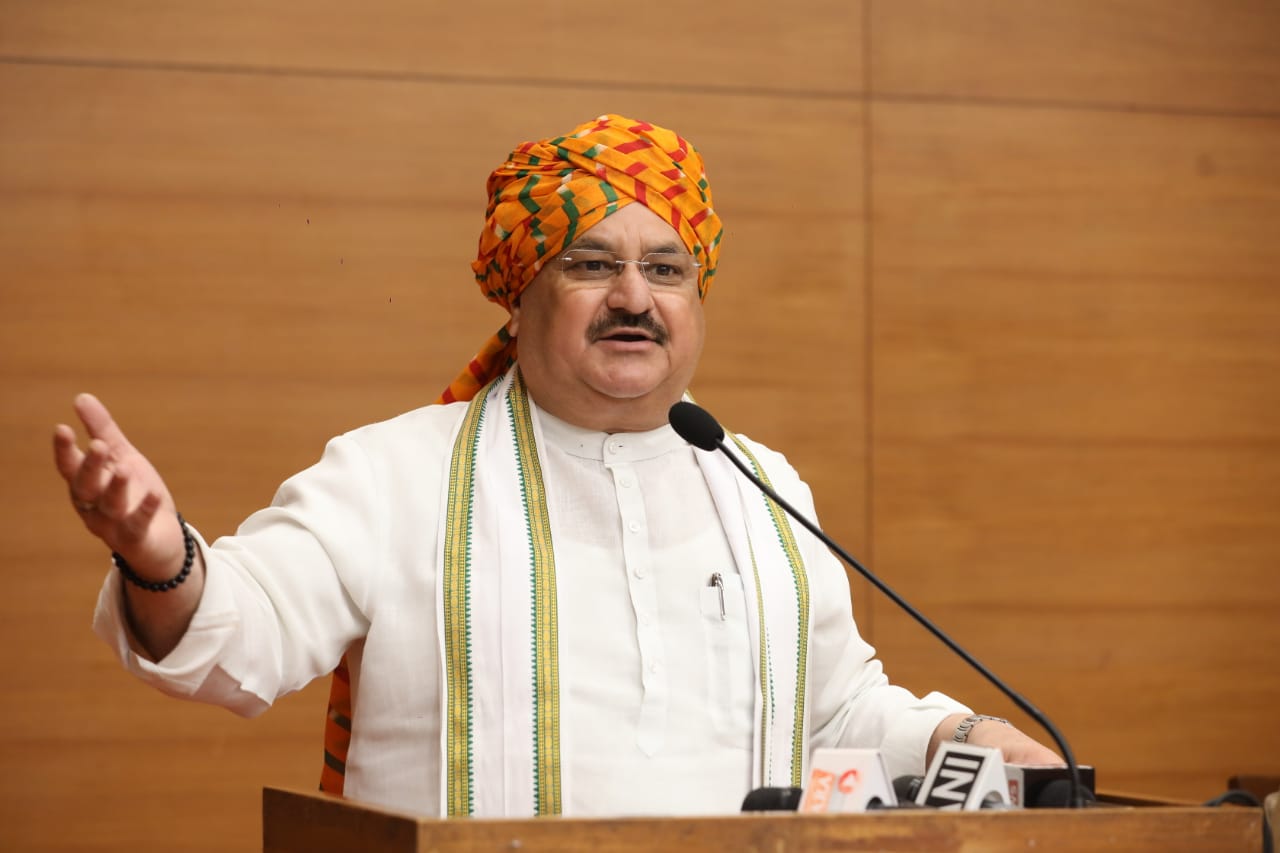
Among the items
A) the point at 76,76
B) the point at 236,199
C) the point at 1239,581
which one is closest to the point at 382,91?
the point at 236,199

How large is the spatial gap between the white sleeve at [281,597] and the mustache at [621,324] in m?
0.40

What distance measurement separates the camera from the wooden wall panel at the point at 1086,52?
414cm

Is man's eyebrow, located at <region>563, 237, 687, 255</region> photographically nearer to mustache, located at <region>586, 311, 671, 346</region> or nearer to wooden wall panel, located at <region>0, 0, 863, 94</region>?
mustache, located at <region>586, 311, 671, 346</region>

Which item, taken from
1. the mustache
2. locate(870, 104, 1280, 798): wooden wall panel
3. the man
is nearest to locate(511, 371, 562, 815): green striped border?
the man

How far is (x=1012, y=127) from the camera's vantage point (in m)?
4.18

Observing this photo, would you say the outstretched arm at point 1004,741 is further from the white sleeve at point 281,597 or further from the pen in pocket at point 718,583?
the white sleeve at point 281,597

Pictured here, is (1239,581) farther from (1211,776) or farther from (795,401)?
(795,401)

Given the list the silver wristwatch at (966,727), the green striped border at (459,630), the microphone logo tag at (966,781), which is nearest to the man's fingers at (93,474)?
the green striped border at (459,630)

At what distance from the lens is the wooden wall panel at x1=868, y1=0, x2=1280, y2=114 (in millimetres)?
4137

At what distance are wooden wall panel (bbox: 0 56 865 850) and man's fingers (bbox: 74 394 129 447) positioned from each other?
7.19ft

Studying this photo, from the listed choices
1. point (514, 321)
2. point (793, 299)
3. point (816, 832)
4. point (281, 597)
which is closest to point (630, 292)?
point (514, 321)

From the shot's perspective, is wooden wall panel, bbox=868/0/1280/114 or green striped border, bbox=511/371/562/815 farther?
wooden wall panel, bbox=868/0/1280/114

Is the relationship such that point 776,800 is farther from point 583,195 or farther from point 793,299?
point 793,299

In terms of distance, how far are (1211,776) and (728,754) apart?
8.07ft
